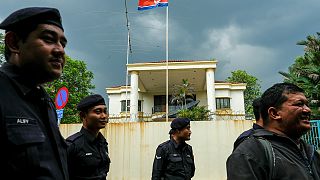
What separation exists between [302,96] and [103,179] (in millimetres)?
2065

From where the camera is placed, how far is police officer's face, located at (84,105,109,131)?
3.16m

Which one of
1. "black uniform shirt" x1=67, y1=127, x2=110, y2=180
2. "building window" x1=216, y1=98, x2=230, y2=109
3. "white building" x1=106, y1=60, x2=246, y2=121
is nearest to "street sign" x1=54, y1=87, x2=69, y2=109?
"black uniform shirt" x1=67, y1=127, x2=110, y2=180

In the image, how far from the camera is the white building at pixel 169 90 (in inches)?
866

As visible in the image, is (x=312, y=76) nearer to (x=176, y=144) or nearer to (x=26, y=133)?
(x=176, y=144)

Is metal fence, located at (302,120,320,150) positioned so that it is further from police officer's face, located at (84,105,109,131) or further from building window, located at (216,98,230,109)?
building window, located at (216,98,230,109)

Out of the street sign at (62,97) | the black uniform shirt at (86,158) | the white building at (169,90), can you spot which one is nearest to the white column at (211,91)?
the white building at (169,90)

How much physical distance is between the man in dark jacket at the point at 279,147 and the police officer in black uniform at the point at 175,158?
7.72ft

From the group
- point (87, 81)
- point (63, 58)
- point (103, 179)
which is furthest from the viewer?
point (87, 81)

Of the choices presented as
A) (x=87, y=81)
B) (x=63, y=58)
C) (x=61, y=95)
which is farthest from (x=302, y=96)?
(x=87, y=81)

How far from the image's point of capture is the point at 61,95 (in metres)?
6.07

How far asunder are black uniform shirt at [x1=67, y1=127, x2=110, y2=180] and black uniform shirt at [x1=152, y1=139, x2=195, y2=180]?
4.40 feet

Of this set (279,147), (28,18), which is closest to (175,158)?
(279,147)

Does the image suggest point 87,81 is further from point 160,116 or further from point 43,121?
point 43,121

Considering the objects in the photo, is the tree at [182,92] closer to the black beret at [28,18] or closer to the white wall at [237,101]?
the white wall at [237,101]
